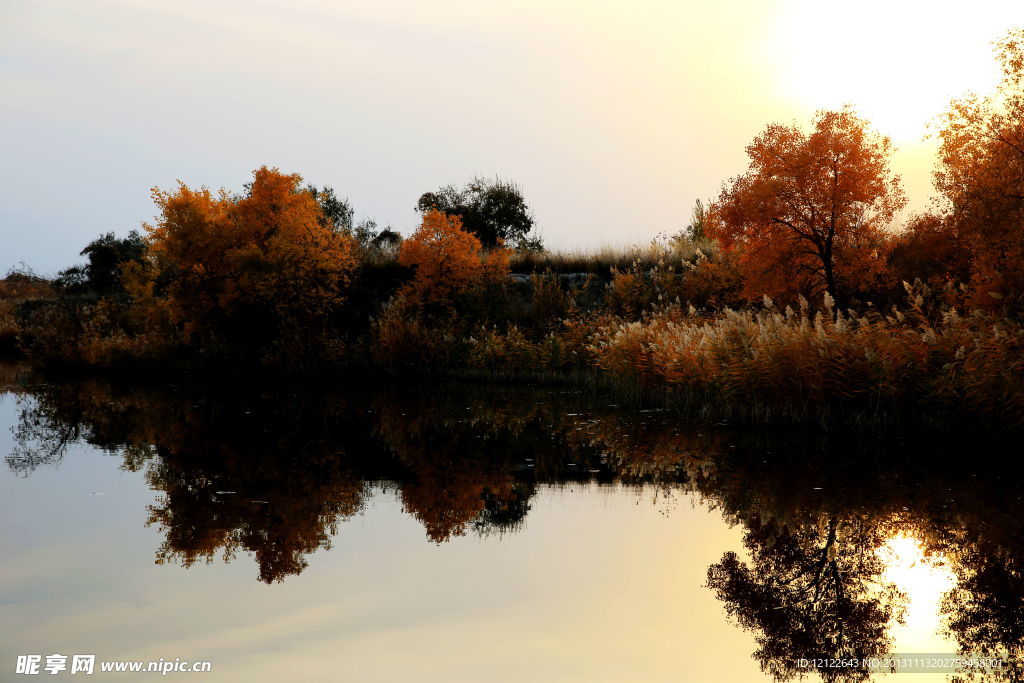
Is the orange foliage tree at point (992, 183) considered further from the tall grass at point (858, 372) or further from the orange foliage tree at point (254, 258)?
the orange foliage tree at point (254, 258)

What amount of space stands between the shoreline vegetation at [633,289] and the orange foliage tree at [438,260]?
0.26 ft

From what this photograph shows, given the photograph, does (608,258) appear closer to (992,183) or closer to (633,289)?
(633,289)

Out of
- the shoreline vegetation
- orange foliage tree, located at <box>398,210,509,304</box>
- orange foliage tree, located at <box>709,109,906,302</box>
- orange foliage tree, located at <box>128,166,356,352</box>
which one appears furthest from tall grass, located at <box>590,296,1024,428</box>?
orange foliage tree, located at <box>128,166,356,352</box>

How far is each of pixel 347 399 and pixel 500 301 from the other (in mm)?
11065

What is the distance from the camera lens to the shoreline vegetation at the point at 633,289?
17875 mm

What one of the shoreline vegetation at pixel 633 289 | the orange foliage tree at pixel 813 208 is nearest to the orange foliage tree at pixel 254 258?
the shoreline vegetation at pixel 633 289

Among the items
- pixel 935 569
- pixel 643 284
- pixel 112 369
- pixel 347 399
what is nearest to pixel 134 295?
pixel 112 369

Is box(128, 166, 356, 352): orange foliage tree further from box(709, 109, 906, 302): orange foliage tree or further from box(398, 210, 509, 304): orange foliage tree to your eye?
box(709, 109, 906, 302): orange foliage tree

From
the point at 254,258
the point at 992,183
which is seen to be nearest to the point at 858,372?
the point at 992,183

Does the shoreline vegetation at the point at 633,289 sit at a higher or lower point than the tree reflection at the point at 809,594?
higher

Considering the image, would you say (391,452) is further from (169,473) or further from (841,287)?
(841,287)

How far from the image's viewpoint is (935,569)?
7336 millimetres

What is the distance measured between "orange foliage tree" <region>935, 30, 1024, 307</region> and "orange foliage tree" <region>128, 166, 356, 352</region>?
20553mm

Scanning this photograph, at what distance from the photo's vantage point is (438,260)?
102 feet
